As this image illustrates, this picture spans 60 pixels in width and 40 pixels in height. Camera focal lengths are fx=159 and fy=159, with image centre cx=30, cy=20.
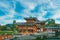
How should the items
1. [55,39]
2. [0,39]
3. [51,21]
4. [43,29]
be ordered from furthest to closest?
1. [51,21]
2. [43,29]
3. [0,39]
4. [55,39]

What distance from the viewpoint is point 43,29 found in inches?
1986

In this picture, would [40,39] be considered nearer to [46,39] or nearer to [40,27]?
[46,39]

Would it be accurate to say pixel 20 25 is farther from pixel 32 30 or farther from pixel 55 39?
pixel 55 39

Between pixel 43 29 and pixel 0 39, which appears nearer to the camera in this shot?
pixel 0 39

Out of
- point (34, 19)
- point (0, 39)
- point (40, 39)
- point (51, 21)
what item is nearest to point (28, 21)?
point (34, 19)

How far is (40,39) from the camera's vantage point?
15.0 meters

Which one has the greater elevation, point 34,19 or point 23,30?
point 34,19

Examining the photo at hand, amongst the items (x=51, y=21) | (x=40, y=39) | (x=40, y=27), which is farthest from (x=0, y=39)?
(x=51, y=21)

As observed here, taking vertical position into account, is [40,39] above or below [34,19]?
below

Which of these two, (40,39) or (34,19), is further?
(34,19)

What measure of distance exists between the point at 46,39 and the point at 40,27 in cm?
3483

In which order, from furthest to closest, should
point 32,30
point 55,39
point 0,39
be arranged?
point 32,30
point 0,39
point 55,39

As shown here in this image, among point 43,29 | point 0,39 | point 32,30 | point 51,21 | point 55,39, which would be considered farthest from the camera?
point 51,21

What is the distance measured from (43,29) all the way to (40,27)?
158cm
